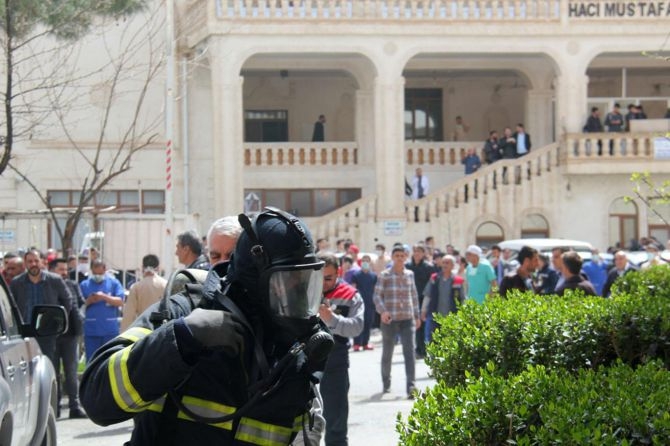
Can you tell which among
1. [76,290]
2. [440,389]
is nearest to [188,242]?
[440,389]

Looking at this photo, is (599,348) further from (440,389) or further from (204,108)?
(204,108)

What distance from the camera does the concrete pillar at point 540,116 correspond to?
1412 inches

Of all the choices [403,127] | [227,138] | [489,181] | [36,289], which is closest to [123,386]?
[36,289]

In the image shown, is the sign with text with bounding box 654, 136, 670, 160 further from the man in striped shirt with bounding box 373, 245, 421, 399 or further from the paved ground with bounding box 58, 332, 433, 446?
the man in striped shirt with bounding box 373, 245, 421, 399

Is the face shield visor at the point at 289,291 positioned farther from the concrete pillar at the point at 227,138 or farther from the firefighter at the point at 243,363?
the concrete pillar at the point at 227,138

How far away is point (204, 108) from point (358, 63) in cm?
461

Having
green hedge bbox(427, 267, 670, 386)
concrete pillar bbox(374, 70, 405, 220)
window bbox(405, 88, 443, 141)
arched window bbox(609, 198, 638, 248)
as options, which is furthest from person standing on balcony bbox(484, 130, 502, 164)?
green hedge bbox(427, 267, 670, 386)

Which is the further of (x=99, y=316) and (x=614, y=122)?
(x=614, y=122)

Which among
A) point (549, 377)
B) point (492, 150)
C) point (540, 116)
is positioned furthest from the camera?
point (540, 116)

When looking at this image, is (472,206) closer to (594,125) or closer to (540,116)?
(594,125)

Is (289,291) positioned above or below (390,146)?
below

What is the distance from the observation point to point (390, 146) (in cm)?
3244

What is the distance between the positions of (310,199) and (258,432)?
3173cm

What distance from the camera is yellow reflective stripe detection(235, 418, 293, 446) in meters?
3.63
